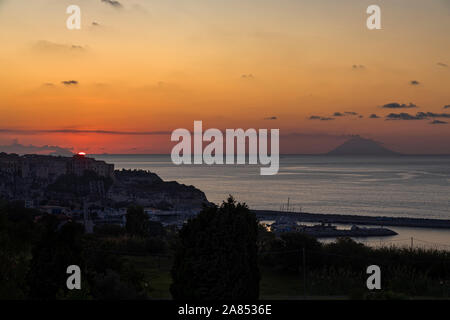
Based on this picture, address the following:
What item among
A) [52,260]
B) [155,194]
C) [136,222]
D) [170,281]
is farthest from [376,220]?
[52,260]

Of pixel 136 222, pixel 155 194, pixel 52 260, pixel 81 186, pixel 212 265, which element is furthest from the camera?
pixel 155 194

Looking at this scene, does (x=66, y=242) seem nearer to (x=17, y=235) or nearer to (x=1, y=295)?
(x=1, y=295)

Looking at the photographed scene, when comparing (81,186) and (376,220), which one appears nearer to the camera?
(376,220)

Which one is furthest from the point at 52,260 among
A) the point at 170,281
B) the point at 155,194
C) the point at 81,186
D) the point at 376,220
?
the point at 155,194

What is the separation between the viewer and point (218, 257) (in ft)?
25.8

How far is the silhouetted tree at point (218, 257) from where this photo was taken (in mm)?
7793

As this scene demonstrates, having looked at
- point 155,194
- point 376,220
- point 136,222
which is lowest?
point 376,220

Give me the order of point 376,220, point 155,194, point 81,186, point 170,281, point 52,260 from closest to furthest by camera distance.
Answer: point 52,260 < point 170,281 < point 376,220 < point 81,186 < point 155,194

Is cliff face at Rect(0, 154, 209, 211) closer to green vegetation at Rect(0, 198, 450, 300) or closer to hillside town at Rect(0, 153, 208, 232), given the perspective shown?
hillside town at Rect(0, 153, 208, 232)

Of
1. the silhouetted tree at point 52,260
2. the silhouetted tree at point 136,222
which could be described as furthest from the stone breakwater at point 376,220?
the silhouetted tree at point 52,260

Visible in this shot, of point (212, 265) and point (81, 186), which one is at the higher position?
point (81, 186)

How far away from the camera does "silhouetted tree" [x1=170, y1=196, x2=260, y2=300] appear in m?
7.79

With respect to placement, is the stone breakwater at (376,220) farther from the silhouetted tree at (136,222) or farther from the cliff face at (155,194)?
the silhouetted tree at (136,222)

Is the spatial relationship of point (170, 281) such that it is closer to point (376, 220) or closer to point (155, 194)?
point (376, 220)
